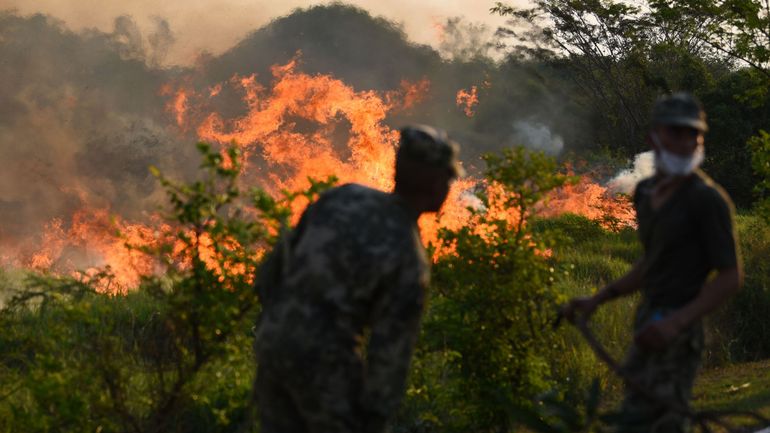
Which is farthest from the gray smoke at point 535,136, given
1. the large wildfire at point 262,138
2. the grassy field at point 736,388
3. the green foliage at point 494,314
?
the green foliage at point 494,314

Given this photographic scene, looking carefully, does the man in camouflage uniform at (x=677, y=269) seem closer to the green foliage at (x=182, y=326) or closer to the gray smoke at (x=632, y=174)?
the green foliage at (x=182, y=326)

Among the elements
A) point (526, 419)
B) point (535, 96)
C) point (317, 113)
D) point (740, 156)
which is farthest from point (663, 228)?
point (535, 96)

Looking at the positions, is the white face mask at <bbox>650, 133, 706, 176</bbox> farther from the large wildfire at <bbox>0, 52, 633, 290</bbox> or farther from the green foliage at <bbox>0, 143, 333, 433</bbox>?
the large wildfire at <bbox>0, 52, 633, 290</bbox>

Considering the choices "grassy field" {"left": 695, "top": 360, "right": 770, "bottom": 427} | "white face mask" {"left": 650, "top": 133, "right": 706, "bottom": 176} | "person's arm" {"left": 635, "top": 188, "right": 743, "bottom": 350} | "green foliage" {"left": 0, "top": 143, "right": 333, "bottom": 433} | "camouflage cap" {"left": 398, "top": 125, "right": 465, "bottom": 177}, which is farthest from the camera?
"grassy field" {"left": 695, "top": 360, "right": 770, "bottom": 427}

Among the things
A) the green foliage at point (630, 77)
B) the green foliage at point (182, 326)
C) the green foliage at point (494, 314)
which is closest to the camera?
the green foliage at point (182, 326)

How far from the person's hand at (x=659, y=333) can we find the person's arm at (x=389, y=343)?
3.18ft


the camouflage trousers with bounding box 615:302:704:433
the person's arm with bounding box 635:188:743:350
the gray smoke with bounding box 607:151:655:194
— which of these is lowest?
the camouflage trousers with bounding box 615:302:704:433

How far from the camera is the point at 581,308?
4.32 m

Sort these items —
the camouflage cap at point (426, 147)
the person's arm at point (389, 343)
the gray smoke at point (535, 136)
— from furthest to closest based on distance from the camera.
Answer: the gray smoke at point (535, 136)
the camouflage cap at point (426, 147)
the person's arm at point (389, 343)

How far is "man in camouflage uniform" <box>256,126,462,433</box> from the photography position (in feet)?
11.1

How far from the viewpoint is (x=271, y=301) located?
364 cm

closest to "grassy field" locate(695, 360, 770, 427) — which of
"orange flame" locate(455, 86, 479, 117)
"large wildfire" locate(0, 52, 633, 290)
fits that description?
"large wildfire" locate(0, 52, 633, 290)

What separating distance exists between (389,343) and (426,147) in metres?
0.71

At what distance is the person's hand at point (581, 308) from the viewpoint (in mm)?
4305
